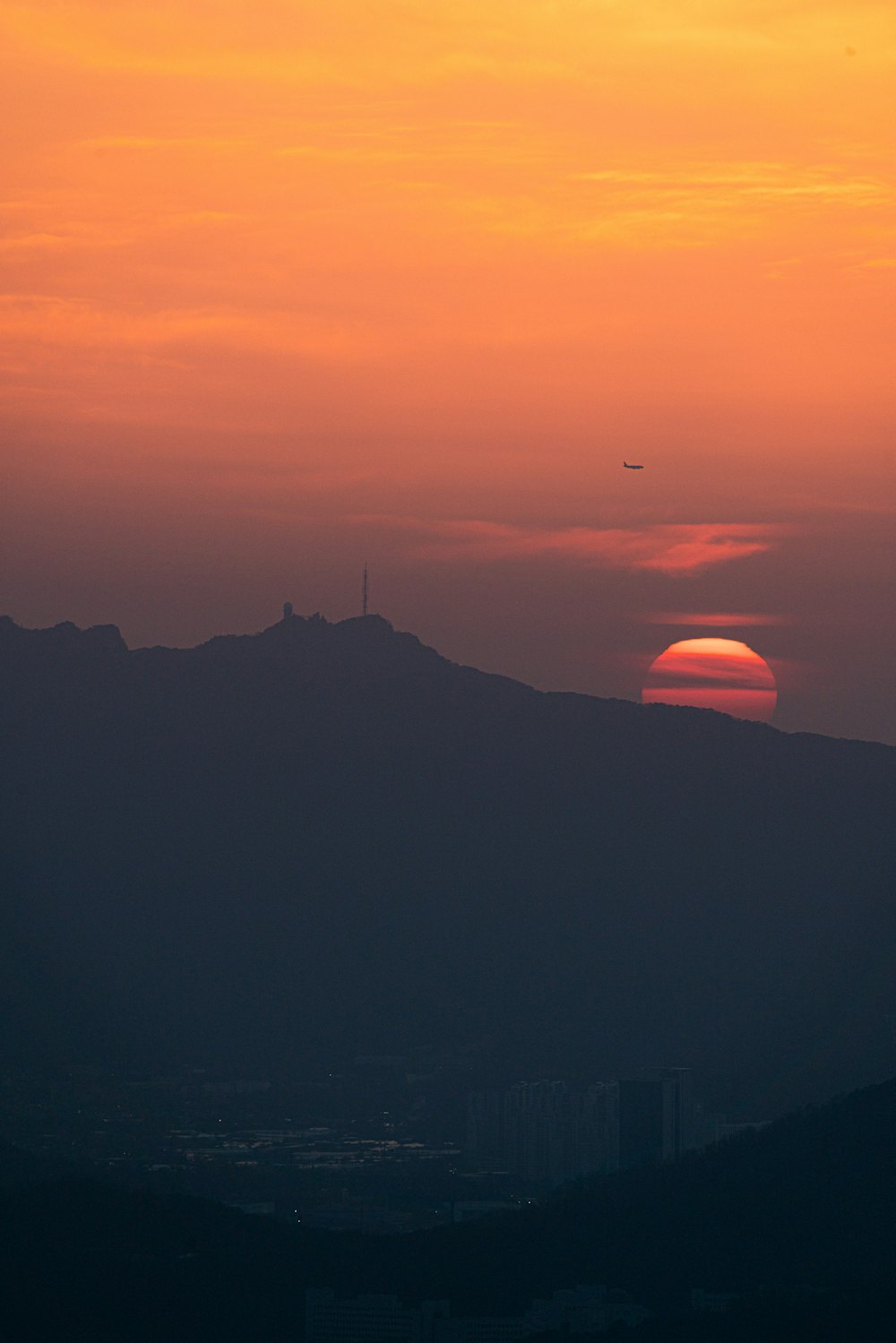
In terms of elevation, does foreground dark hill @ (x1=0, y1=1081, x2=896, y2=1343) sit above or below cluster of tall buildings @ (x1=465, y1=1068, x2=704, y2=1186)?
above

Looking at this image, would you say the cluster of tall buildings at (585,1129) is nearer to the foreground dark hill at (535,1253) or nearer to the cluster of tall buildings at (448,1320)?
the foreground dark hill at (535,1253)

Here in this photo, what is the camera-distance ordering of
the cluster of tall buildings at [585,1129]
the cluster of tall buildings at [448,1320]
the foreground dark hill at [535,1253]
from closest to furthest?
the cluster of tall buildings at [448,1320], the foreground dark hill at [535,1253], the cluster of tall buildings at [585,1129]

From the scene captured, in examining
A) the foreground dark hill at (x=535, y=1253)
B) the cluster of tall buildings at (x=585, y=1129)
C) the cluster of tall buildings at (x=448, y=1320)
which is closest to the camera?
the cluster of tall buildings at (x=448, y=1320)

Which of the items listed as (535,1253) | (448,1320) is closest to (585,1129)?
(535,1253)

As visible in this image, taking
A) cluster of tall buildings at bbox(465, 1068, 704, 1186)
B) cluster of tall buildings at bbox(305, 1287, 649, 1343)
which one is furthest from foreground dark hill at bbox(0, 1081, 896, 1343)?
cluster of tall buildings at bbox(465, 1068, 704, 1186)

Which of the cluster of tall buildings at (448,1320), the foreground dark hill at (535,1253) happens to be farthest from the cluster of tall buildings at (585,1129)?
the cluster of tall buildings at (448,1320)

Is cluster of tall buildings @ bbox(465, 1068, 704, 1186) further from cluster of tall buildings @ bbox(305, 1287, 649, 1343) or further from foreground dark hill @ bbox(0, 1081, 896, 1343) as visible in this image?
cluster of tall buildings @ bbox(305, 1287, 649, 1343)

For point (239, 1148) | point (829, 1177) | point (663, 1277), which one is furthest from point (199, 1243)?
point (239, 1148)
